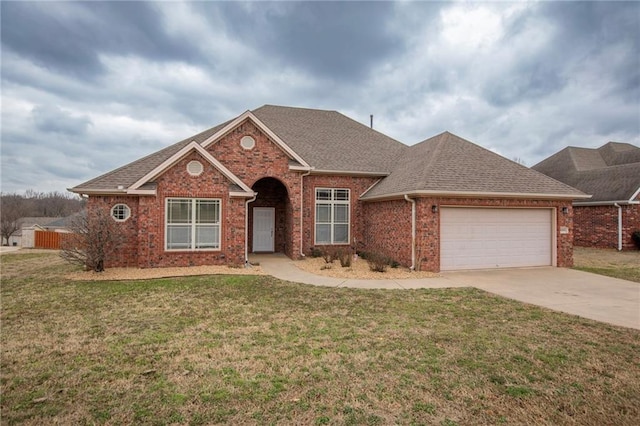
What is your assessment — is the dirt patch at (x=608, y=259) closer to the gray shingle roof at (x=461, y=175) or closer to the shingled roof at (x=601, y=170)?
the gray shingle roof at (x=461, y=175)

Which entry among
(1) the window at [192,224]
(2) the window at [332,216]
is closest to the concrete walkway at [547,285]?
(1) the window at [192,224]

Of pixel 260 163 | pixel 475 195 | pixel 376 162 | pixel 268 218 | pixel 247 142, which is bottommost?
pixel 268 218

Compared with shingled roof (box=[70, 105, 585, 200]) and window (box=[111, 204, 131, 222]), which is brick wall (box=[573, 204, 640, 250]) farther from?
→ window (box=[111, 204, 131, 222])

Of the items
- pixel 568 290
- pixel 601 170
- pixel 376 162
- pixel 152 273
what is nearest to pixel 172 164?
pixel 152 273

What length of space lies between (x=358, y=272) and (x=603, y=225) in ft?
59.4

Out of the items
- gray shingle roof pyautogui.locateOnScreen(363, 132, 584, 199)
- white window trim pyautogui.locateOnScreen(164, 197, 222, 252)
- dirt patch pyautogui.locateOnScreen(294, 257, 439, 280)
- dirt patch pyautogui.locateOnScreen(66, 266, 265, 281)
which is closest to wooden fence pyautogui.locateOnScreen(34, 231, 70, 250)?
dirt patch pyautogui.locateOnScreen(66, 266, 265, 281)

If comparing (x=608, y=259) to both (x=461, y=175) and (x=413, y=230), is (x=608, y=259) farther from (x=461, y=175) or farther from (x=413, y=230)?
(x=413, y=230)

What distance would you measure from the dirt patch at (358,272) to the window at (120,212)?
6638 mm

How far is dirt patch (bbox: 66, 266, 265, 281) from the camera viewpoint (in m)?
9.99

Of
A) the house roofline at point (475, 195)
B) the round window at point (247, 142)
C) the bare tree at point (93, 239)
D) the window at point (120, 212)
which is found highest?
the round window at point (247, 142)

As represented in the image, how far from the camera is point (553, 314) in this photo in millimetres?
6660

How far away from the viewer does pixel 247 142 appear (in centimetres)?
1349

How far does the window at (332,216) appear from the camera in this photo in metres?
15.4

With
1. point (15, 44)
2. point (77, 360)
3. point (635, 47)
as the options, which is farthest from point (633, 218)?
point (15, 44)
